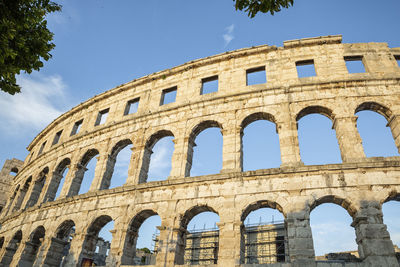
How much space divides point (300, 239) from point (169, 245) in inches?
195

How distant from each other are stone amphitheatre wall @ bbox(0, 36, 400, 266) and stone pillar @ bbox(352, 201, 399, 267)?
3 centimetres

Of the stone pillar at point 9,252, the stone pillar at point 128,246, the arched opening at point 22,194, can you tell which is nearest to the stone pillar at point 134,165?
the stone pillar at point 128,246

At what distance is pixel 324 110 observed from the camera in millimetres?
12633

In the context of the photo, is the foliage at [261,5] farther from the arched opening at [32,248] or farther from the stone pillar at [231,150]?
the arched opening at [32,248]

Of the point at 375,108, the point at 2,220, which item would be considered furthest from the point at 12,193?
the point at 375,108

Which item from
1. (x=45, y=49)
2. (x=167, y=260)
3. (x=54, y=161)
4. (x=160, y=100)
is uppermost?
(x=160, y=100)

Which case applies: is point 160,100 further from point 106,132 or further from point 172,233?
point 172,233

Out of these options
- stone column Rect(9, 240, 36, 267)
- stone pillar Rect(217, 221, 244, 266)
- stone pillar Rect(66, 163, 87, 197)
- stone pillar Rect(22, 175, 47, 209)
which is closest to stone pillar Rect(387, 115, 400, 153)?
stone pillar Rect(217, 221, 244, 266)

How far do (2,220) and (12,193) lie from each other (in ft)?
11.9

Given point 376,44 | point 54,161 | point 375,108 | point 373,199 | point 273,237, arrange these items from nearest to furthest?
1. point 373,199
2. point 375,108
3. point 376,44
4. point 54,161
5. point 273,237

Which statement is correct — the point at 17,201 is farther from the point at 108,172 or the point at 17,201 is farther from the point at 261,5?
the point at 261,5

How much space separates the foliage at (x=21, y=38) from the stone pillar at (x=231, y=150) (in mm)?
7869

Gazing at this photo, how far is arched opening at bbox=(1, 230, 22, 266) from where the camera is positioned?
1645cm

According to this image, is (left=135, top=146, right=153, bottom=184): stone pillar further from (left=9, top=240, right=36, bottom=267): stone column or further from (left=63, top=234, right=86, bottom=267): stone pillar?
(left=9, top=240, right=36, bottom=267): stone column
